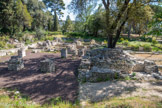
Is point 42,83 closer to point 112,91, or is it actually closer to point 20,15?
point 112,91

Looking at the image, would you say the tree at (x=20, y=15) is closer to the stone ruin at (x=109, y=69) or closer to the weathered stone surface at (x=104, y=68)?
the weathered stone surface at (x=104, y=68)

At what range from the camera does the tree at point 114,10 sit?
10491 millimetres

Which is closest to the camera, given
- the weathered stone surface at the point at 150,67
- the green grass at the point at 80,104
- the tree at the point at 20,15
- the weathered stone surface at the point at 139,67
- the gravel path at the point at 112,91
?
the green grass at the point at 80,104

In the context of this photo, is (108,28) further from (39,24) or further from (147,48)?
(39,24)

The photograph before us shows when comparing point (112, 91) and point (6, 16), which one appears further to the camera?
point (6, 16)

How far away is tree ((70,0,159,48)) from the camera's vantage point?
1049cm

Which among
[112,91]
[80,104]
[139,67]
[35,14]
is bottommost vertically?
[80,104]

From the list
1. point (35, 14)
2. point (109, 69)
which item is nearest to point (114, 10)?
point (109, 69)

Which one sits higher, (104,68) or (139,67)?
(104,68)

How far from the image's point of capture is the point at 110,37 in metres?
12.8

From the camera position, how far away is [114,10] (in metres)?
11.8

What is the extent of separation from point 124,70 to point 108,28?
5528mm

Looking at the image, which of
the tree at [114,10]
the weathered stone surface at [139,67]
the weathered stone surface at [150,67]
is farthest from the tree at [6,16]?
the weathered stone surface at [150,67]

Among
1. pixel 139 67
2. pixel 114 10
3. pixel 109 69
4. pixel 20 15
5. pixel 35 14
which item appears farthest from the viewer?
pixel 35 14
